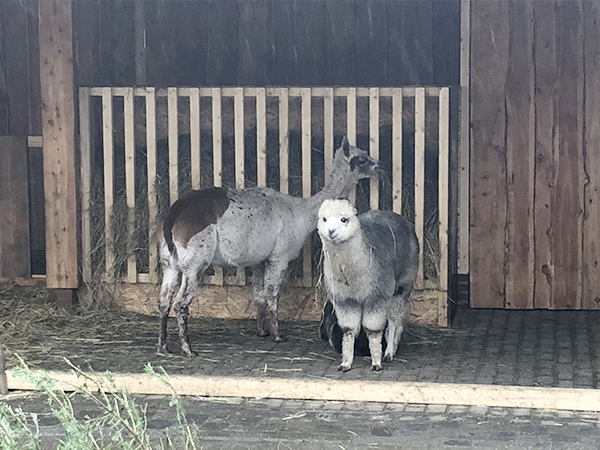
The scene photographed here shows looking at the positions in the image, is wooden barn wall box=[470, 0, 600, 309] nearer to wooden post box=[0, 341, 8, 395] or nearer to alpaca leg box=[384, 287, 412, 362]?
alpaca leg box=[384, 287, 412, 362]

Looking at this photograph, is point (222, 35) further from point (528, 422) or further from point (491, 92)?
point (528, 422)

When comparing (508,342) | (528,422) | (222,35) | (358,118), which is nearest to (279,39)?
(222,35)

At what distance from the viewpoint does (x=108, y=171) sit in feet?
28.7

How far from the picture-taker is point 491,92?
9055mm

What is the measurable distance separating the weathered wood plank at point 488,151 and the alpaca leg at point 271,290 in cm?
212

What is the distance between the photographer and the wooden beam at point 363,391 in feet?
18.6

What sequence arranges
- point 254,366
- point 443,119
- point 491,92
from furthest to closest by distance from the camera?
point 491,92 < point 443,119 < point 254,366

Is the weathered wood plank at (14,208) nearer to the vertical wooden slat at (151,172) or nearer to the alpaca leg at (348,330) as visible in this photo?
the vertical wooden slat at (151,172)

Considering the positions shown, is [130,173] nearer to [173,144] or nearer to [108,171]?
[108,171]

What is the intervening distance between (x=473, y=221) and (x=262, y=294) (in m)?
2.27

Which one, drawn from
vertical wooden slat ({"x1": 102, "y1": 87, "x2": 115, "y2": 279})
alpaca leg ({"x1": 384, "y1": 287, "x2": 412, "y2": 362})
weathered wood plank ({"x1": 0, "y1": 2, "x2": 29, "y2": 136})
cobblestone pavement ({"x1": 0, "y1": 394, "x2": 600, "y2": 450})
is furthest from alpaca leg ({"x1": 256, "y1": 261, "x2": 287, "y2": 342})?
weathered wood plank ({"x1": 0, "y1": 2, "x2": 29, "y2": 136})

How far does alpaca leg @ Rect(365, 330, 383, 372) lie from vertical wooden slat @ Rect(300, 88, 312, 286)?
1.80 metres

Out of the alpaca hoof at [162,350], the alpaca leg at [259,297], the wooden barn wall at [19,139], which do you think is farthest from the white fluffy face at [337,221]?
the wooden barn wall at [19,139]

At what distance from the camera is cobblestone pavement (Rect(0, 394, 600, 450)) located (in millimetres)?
5203
